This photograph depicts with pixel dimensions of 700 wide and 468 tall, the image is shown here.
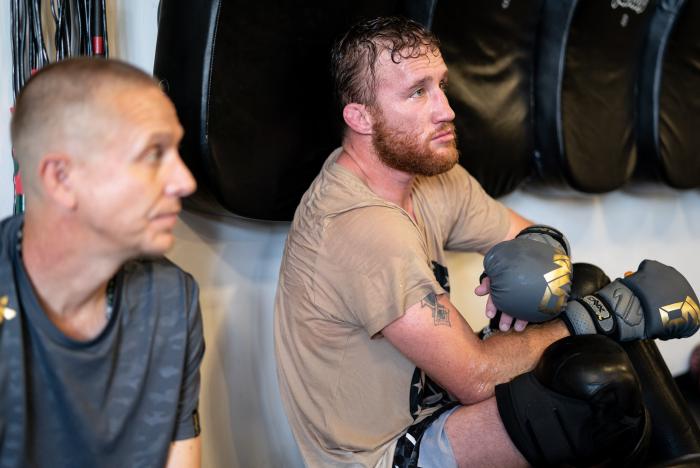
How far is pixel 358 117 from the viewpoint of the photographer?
190 centimetres

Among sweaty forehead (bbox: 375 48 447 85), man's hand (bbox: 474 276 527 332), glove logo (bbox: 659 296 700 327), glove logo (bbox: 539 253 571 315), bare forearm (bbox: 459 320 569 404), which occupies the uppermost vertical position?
sweaty forehead (bbox: 375 48 447 85)

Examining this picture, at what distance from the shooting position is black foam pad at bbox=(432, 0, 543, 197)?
2189 millimetres

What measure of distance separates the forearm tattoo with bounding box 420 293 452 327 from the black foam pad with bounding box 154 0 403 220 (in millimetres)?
460

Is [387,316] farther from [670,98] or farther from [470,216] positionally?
[670,98]

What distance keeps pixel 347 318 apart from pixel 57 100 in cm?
83

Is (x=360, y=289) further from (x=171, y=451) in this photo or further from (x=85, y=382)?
(x=85, y=382)

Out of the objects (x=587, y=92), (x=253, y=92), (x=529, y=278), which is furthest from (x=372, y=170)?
(x=587, y=92)

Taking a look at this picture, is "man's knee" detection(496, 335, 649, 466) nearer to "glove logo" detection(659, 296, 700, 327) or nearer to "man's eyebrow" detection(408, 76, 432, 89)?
"glove logo" detection(659, 296, 700, 327)

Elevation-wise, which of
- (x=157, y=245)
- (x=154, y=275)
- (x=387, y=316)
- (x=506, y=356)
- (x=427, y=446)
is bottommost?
(x=427, y=446)

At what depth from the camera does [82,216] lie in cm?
116

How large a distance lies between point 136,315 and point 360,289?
0.51 meters

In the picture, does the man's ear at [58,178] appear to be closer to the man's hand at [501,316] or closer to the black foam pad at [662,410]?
the man's hand at [501,316]

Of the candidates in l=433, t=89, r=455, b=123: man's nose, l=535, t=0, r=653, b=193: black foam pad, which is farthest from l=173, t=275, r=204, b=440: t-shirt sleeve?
l=535, t=0, r=653, b=193: black foam pad

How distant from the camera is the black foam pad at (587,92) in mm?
2418
